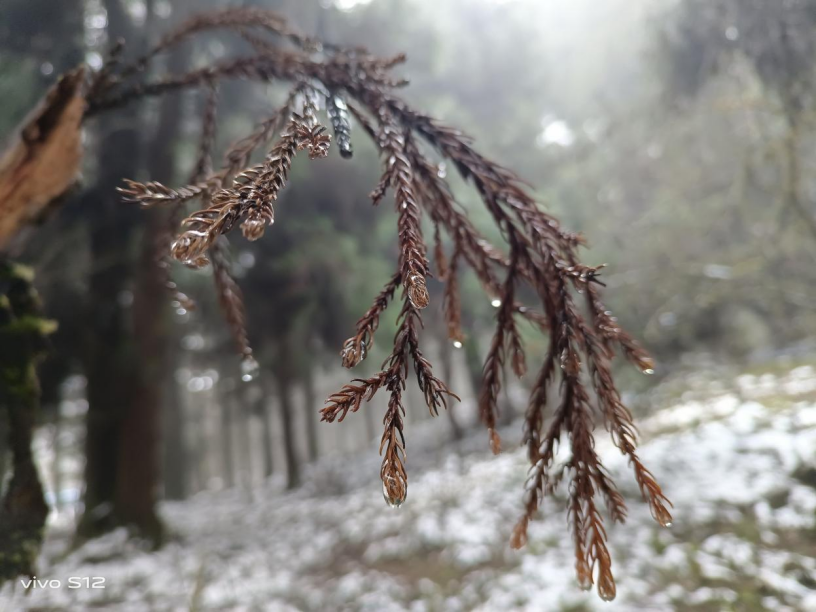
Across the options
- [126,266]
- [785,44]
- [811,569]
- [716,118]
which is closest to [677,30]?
[785,44]

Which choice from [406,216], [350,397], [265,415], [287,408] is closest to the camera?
[350,397]

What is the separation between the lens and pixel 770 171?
28.7 ft

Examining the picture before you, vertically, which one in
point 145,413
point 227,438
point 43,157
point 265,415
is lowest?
point 227,438

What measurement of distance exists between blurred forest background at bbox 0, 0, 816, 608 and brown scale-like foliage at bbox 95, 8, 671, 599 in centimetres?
287

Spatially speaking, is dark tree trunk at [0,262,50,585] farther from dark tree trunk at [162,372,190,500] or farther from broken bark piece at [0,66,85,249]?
dark tree trunk at [162,372,190,500]

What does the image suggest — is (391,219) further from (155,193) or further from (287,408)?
(155,193)

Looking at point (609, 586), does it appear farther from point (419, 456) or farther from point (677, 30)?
point (419, 456)

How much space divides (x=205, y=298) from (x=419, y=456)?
18.7 ft

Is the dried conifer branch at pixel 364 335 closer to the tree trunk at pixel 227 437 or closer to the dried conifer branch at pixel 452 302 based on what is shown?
the dried conifer branch at pixel 452 302

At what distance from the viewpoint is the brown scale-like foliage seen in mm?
1120

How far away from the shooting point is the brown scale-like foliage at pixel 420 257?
112 cm

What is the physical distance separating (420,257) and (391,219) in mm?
6595

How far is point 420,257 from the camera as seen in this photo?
46.4 inches

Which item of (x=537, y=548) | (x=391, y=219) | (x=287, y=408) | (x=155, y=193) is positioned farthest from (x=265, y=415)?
(x=155, y=193)
